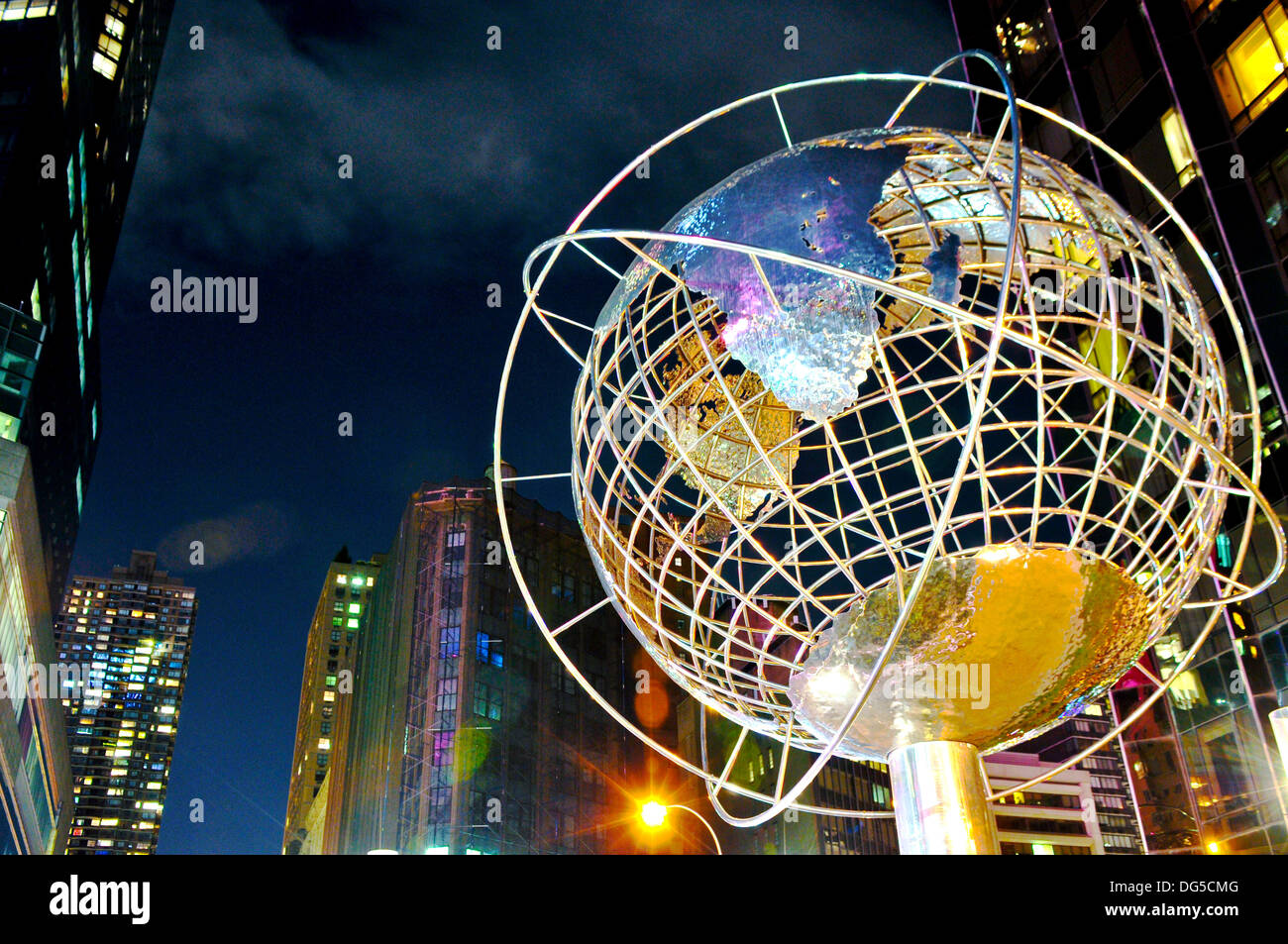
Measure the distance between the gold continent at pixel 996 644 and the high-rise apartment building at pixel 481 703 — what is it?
25.8 meters

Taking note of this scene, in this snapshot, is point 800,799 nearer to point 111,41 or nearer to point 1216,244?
point 1216,244

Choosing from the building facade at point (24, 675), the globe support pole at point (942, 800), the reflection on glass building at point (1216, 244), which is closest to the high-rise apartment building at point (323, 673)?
the building facade at point (24, 675)

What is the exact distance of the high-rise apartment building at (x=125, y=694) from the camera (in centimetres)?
8831

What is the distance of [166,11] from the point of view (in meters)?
43.2

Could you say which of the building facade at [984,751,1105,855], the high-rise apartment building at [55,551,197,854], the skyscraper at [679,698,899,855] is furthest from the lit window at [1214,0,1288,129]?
the high-rise apartment building at [55,551,197,854]

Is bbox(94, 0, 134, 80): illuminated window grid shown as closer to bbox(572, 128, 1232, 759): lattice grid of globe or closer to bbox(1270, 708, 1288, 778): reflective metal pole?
bbox(572, 128, 1232, 759): lattice grid of globe

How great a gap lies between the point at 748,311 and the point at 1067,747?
63980mm

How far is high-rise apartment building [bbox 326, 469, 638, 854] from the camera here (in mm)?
27453

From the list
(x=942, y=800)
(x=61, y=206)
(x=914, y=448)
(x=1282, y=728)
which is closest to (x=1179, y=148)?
(x=914, y=448)

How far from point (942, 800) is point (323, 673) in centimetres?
6471

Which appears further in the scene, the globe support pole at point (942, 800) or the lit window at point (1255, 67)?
the lit window at point (1255, 67)

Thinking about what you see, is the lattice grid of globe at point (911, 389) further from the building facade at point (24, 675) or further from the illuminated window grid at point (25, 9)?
the illuminated window grid at point (25, 9)
